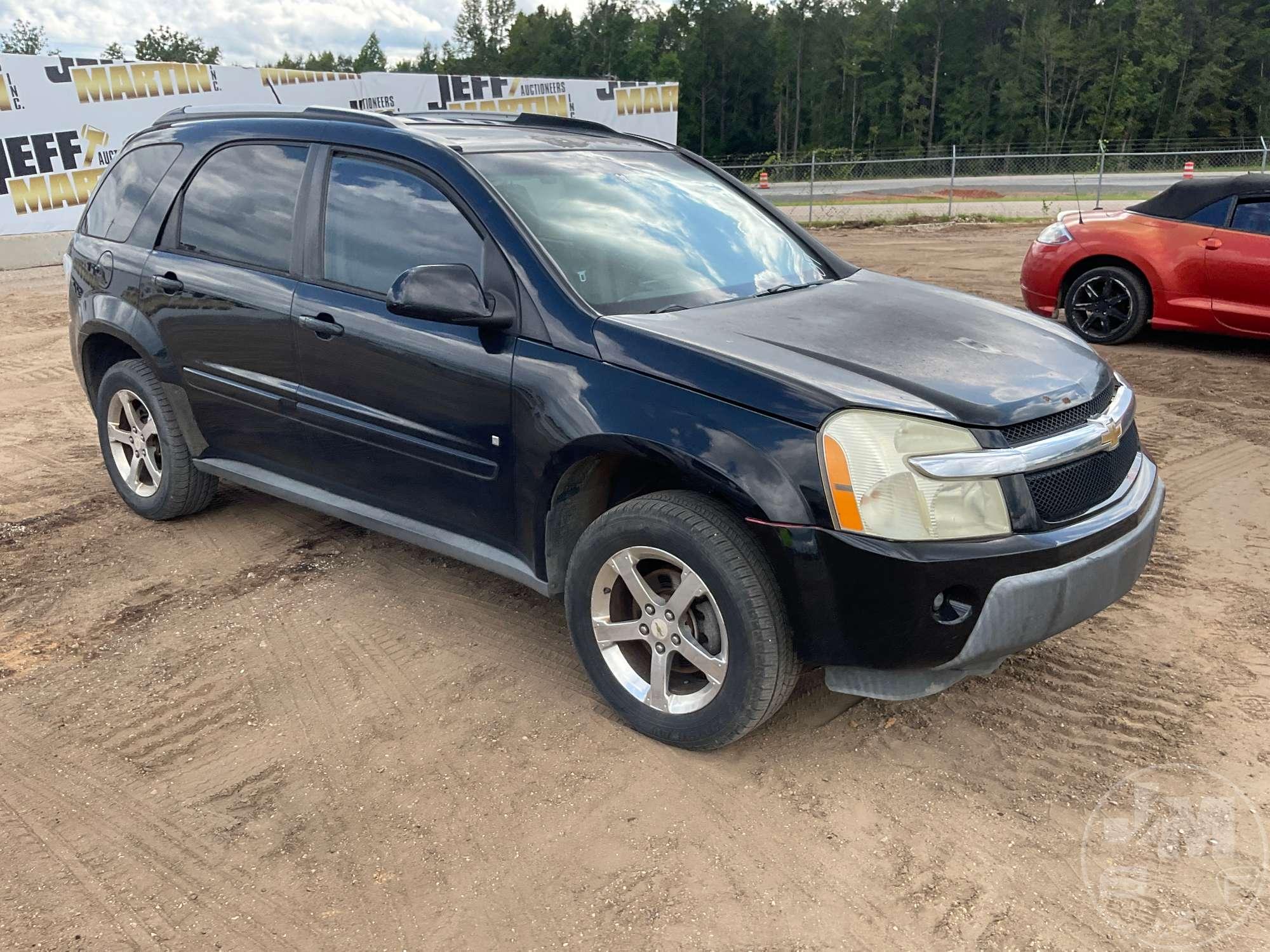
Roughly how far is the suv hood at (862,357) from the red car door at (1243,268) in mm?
5486

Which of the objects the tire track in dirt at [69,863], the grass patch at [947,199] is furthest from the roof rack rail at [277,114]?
the grass patch at [947,199]

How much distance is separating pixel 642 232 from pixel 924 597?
1770 mm

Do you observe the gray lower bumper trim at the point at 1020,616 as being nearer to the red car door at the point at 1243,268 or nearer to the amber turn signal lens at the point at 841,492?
the amber turn signal lens at the point at 841,492

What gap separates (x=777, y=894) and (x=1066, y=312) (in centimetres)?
802

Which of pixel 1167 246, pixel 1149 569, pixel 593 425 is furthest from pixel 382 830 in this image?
pixel 1167 246

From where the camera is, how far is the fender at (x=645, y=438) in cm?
284

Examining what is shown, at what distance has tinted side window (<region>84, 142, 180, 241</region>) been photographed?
194 inches

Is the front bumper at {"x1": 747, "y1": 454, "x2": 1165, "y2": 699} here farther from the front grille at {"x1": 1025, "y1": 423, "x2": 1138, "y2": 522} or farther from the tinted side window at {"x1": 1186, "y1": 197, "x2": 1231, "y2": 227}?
the tinted side window at {"x1": 1186, "y1": 197, "x2": 1231, "y2": 227}

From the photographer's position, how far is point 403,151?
3822 mm

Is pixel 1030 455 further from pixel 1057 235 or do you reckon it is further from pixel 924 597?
pixel 1057 235

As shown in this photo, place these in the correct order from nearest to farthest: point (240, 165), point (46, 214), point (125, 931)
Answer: point (125, 931) → point (240, 165) → point (46, 214)

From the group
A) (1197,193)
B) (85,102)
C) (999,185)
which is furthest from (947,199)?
(85,102)

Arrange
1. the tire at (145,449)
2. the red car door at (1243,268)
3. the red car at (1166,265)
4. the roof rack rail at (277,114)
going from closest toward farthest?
the roof rack rail at (277,114), the tire at (145,449), the red car door at (1243,268), the red car at (1166,265)

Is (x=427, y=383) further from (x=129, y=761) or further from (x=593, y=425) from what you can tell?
(x=129, y=761)
